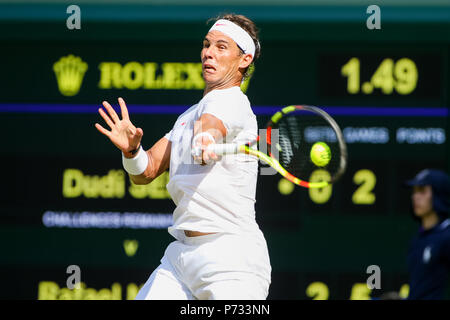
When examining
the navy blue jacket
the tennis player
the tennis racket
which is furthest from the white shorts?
the navy blue jacket

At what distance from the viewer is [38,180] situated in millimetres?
5883

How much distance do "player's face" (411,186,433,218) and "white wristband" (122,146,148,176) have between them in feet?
7.30

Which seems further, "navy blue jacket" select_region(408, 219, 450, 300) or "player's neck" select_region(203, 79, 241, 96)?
"navy blue jacket" select_region(408, 219, 450, 300)

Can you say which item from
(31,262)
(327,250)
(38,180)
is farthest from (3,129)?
(327,250)

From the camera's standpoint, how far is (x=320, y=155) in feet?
11.4

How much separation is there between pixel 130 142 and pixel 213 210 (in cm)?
47

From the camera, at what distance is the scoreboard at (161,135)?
575 centimetres

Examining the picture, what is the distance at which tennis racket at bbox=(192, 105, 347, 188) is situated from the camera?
11.3 ft

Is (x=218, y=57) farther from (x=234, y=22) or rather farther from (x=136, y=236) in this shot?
(x=136, y=236)

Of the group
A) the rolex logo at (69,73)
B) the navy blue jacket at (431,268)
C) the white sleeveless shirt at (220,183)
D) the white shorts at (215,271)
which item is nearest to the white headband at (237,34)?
the white sleeveless shirt at (220,183)

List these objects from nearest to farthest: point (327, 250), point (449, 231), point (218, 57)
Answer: point (218, 57), point (449, 231), point (327, 250)

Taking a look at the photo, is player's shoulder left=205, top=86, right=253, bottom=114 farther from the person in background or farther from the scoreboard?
the scoreboard

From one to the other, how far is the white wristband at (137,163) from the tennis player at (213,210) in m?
0.06

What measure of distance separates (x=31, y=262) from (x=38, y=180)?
1.74 ft
